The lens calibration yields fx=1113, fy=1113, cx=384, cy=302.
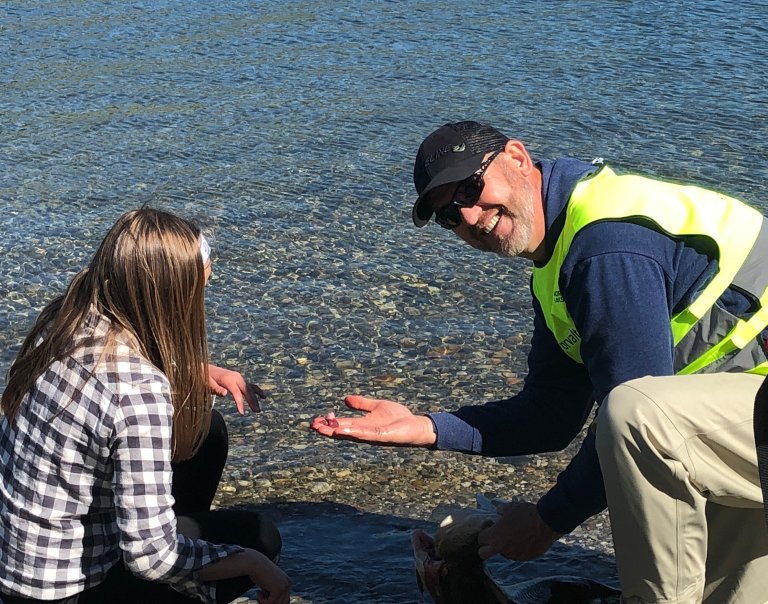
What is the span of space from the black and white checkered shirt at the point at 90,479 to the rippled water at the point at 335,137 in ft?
6.93

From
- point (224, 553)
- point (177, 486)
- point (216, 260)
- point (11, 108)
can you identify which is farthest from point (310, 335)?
point (11, 108)

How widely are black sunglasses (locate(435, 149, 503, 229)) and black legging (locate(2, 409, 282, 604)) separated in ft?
3.59

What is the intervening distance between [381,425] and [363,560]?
0.86 meters

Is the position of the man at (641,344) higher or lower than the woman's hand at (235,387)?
higher

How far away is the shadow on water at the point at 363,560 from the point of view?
13.9 ft

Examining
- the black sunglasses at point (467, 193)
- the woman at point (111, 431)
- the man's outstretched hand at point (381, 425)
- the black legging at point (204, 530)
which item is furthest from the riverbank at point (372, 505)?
the black sunglasses at point (467, 193)

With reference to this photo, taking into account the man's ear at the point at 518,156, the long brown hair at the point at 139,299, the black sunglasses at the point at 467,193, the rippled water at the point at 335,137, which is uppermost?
the man's ear at the point at 518,156

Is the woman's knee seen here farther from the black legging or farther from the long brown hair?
the long brown hair

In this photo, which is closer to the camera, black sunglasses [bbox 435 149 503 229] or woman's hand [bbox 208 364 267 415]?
black sunglasses [bbox 435 149 503 229]

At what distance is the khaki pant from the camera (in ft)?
10.3

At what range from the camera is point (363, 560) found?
14.6 feet

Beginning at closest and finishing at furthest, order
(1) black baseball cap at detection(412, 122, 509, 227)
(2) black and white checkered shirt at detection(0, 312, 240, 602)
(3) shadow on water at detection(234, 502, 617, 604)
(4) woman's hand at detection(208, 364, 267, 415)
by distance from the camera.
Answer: (2) black and white checkered shirt at detection(0, 312, 240, 602), (1) black baseball cap at detection(412, 122, 509, 227), (4) woman's hand at detection(208, 364, 267, 415), (3) shadow on water at detection(234, 502, 617, 604)

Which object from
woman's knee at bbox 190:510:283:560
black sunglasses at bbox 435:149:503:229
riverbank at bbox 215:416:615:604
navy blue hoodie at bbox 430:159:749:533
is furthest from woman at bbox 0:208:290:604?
riverbank at bbox 215:416:615:604

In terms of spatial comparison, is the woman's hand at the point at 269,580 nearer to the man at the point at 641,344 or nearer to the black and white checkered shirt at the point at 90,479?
the black and white checkered shirt at the point at 90,479
